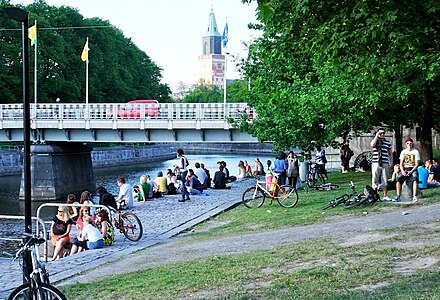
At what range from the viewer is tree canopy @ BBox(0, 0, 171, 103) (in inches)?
2835

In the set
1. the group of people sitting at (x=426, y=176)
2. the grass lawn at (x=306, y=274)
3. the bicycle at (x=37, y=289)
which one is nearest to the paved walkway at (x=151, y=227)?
the grass lawn at (x=306, y=274)

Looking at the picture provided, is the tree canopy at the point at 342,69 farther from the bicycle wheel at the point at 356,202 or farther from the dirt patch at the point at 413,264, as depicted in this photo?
the dirt patch at the point at 413,264

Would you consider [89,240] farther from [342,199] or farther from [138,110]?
[138,110]

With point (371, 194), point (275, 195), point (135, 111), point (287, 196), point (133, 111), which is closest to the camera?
point (371, 194)

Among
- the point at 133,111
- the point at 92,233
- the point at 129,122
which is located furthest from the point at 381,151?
the point at 133,111

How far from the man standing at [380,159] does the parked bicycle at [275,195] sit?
301 centimetres

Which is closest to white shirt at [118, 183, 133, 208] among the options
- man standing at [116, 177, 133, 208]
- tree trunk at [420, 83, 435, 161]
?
man standing at [116, 177, 133, 208]

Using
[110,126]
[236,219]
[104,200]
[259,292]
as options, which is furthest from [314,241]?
[110,126]

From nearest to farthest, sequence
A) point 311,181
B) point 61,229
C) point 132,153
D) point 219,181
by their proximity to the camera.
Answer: point 61,229
point 311,181
point 219,181
point 132,153

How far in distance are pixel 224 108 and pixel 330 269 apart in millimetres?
32318

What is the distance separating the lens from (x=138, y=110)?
1799 inches

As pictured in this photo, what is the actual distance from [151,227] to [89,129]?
28351 millimetres

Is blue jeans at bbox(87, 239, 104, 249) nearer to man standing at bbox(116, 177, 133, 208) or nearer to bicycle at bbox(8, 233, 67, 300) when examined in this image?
bicycle at bbox(8, 233, 67, 300)

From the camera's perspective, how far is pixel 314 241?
13.4 m
